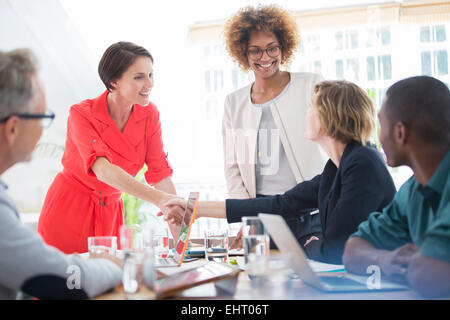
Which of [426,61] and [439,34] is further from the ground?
[439,34]

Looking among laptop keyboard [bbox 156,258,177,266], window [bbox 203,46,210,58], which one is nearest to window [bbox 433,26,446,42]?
window [bbox 203,46,210,58]

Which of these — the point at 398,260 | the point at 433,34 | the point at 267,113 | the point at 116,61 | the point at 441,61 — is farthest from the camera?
the point at 433,34

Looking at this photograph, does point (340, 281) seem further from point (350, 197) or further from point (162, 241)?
point (162, 241)

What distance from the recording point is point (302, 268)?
800 millimetres

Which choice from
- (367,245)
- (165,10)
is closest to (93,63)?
(165,10)

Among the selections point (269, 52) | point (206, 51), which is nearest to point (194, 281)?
point (269, 52)

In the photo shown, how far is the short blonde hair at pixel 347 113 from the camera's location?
1.29m

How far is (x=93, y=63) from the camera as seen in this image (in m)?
4.01

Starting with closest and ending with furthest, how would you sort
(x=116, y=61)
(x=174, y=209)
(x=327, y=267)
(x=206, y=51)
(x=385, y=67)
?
(x=327, y=267) < (x=174, y=209) < (x=116, y=61) < (x=385, y=67) < (x=206, y=51)

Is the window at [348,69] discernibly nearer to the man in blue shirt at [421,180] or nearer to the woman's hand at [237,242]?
the woman's hand at [237,242]

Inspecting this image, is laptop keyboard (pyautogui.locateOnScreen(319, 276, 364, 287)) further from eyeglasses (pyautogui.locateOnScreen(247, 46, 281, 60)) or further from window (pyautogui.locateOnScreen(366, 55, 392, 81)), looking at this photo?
window (pyautogui.locateOnScreen(366, 55, 392, 81))

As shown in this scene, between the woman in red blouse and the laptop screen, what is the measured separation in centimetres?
32

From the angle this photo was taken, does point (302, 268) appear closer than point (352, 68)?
Yes

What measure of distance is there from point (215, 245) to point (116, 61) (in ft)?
2.78
